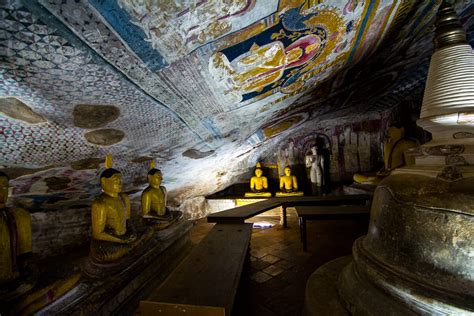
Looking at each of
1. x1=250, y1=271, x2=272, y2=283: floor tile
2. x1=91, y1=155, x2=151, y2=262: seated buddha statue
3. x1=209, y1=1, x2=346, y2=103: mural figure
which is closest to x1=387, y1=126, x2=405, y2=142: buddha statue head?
x1=209, y1=1, x2=346, y2=103: mural figure

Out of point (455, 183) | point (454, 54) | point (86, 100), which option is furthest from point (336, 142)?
point (86, 100)

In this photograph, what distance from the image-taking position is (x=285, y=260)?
11.6 ft

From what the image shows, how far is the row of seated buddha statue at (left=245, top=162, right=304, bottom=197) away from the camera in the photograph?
7698mm

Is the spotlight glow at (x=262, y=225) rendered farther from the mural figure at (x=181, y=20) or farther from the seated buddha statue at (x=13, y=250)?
the mural figure at (x=181, y=20)

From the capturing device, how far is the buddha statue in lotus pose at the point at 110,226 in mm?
2736

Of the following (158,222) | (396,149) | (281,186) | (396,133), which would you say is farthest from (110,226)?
(396,133)

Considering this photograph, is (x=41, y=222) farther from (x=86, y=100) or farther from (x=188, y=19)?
(x=188, y=19)

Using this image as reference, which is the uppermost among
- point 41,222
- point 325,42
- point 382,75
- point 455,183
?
point 382,75

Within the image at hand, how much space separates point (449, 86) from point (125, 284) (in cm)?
377

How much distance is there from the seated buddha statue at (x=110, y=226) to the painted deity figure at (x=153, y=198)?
821 millimetres

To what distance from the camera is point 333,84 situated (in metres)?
4.77

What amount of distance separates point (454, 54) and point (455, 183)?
117 centimetres

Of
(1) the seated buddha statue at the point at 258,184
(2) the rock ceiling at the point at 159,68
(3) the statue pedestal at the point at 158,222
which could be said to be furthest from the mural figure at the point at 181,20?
(1) the seated buddha statue at the point at 258,184

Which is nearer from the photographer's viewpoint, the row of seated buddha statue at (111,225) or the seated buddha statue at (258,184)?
the row of seated buddha statue at (111,225)
